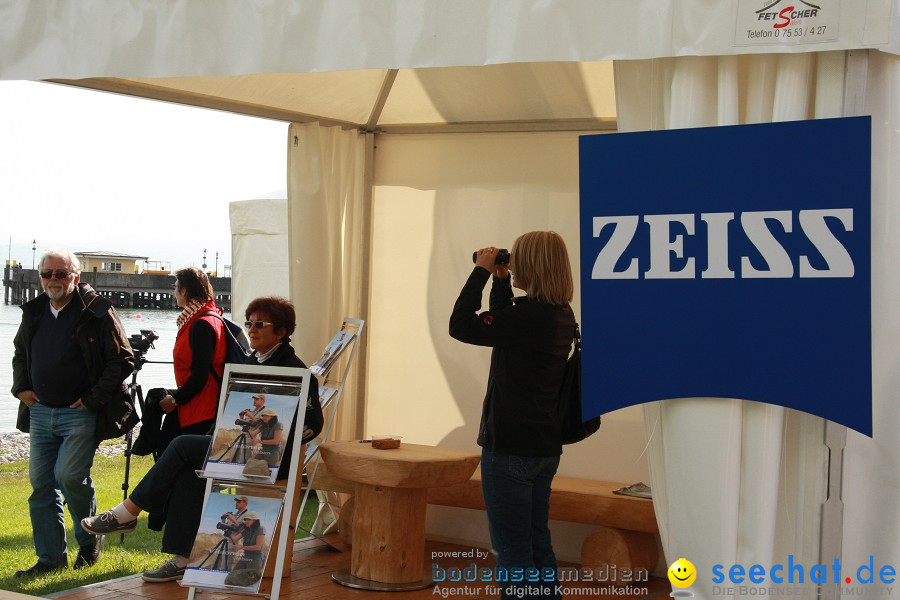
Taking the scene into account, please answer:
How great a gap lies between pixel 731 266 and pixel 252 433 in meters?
2.13

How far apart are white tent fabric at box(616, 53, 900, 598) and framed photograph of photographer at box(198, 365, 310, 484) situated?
5.58 feet

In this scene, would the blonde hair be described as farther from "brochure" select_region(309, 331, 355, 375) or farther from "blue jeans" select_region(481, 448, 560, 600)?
"brochure" select_region(309, 331, 355, 375)

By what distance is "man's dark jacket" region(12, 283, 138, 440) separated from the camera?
189 inches

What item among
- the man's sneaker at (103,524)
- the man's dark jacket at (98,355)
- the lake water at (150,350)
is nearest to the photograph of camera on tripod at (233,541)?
the man's sneaker at (103,524)

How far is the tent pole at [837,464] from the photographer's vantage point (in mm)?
2688

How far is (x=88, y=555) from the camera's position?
4.93 meters

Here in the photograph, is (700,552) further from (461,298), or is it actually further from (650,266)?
(461,298)

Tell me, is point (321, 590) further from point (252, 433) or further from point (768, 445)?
point (768, 445)

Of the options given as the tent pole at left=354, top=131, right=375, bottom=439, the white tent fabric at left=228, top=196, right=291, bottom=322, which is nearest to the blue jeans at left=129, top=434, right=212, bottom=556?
the tent pole at left=354, top=131, right=375, bottom=439

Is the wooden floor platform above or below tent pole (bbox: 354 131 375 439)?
below

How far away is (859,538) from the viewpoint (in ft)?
8.84

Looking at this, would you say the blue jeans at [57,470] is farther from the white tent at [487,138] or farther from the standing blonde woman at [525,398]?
the standing blonde woman at [525,398]

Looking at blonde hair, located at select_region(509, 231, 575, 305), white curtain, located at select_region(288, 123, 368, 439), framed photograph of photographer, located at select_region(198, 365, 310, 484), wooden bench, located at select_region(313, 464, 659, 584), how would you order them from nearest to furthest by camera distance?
blonde hair, located at select_region(509, 231, 575, 305), framed photograph of photographer, located at select_region(198, 365, 310, 484), wooden bench, located at select_region(313, 464, 659, 584), white curtain, located at select_region(288, 123, 368, 439)

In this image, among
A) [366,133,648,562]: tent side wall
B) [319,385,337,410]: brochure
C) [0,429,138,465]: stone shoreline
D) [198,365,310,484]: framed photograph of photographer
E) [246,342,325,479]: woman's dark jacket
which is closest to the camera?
[198,365,310,484]: framed photograph of photographer
